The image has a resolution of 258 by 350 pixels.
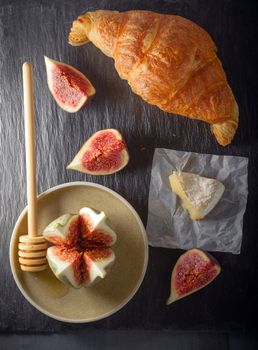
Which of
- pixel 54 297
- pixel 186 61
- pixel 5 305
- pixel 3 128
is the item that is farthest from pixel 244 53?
pixel 5 305

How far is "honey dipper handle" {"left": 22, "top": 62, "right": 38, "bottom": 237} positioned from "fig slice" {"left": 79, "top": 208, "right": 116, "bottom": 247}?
184 millimetres

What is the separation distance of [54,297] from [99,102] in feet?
2.57

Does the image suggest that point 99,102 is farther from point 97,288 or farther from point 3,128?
point 97,288

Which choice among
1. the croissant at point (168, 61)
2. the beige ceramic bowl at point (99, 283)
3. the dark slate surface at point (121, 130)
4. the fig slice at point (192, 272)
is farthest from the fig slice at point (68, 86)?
the fig slice at point (192, 272)

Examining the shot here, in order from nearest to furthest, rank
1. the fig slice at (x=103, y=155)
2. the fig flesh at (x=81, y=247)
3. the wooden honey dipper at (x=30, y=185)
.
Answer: the fig flesh at (x=81, y=247) → the wooden honey dipper at (x=30, y=185) → the fig slice at (x=103, y=155)

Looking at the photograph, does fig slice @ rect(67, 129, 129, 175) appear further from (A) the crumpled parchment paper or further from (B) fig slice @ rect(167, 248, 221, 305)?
(B) fig slice @ rect(167, 248, 221, 305)

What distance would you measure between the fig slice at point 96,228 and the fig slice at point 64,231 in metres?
0.03

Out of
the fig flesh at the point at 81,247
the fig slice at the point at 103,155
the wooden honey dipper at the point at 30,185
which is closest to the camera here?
the fig flesh at the point at 81,247

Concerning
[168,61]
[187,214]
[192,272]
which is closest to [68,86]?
[168,61]

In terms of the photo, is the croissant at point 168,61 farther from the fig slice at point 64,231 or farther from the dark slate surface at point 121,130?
the fig slice at point 64,231

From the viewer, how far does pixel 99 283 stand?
167cm

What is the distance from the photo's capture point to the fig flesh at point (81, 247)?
1491 mm

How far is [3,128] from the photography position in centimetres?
177

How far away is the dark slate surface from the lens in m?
1.76
